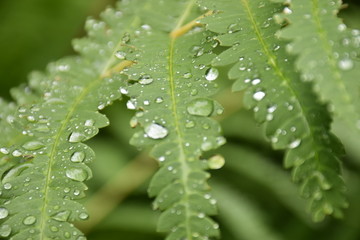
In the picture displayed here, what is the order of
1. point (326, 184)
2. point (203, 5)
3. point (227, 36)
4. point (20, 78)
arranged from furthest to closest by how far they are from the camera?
point (20, 78) < point (203, 5) < point (227, 36) < point (326, 184)

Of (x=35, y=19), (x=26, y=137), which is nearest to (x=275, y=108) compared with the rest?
(x=26, y=137)

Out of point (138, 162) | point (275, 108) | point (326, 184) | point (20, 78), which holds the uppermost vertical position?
point (275, 108)

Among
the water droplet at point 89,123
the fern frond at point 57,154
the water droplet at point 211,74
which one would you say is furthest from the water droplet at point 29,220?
the water droplet at point 211,74

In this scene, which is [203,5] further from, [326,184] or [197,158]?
[326,184]

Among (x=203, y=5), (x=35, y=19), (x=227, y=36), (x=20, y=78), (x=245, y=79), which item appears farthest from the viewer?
(x=35, y=19)

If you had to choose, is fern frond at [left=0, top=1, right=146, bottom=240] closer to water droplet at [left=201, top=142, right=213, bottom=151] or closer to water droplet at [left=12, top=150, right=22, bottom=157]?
water droplet at [left=12, top=150, right=22, bottom=157]

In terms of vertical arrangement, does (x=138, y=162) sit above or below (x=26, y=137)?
below

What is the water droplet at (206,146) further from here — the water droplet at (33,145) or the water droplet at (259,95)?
the water droplet at (33,145)
